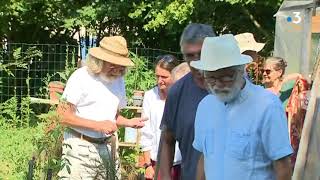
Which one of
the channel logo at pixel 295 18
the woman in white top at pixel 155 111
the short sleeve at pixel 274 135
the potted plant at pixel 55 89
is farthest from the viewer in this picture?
the channel logo at pixel 295 18

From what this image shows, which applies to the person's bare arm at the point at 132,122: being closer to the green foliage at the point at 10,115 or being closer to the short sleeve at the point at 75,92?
the short sleeve at the point at 75,92

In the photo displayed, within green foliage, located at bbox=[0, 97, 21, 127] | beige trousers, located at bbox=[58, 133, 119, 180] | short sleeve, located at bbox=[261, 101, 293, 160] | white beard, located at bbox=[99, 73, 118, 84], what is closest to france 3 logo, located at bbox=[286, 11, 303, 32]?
white beard, located at bbox=[99, 73, 118, 84]

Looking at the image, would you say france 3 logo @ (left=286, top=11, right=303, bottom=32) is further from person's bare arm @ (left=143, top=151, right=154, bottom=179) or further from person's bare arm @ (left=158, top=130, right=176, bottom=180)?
person's bare arm @ (left=158, top=130, right=176, bottom=180)

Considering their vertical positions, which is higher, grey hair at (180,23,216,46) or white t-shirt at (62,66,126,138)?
grey hair at (180,23,216,46)

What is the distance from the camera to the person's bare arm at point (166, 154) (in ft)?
11.8

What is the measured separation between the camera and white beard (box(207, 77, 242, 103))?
2.74 metres

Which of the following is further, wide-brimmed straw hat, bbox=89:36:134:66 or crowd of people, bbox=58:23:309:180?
wide-brimmed straw hat, bbox=89:36:134:66

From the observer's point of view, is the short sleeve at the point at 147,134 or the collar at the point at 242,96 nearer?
the collar at the point at 242,96

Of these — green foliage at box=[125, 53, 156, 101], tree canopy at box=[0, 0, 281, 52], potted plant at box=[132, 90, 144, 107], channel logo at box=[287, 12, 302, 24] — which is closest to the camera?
channel logo at box=[287, 12, 302, 24]

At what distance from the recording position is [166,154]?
11.9ft

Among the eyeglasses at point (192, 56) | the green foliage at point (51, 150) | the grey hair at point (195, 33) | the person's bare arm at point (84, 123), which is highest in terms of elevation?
the grey hair at point (195, 33)

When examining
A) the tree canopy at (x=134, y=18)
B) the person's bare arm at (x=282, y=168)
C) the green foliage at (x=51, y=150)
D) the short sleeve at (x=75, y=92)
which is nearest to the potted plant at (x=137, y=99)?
the green foliage at (x=51, y=150)

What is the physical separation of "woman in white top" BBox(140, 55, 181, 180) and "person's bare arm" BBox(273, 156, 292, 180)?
7.37 ft

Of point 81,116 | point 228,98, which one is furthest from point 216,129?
point 81,116
